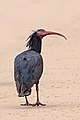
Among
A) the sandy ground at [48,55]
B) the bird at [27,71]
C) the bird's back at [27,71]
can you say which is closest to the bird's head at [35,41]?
the bird at [27,71]

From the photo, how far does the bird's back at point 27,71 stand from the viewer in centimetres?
1349

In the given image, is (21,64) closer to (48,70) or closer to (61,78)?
(61,78)

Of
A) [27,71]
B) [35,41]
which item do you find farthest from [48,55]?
[27,71]

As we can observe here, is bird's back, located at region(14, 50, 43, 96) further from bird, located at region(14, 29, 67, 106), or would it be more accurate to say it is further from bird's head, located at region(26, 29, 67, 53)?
bird's head, located at region(26, 29, 67, 53)

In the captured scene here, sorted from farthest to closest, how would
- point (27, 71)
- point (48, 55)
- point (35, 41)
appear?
point (48, 55), point (35, 41), point (27, 71)

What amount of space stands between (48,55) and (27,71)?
1338cm

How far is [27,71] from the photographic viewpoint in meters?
13.6

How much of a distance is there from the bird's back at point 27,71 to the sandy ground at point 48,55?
420mm

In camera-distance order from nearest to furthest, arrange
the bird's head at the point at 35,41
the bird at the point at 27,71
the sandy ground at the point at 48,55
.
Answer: the sandy ground at the point at 48,55 < the bird at the point at 27,71 < the bird's head at the point at 35,41

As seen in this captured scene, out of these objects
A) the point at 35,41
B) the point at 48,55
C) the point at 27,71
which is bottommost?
the point at 27,71

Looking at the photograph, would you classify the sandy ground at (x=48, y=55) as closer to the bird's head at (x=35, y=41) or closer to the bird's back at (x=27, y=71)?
the bird's back at (x=27, y=71)

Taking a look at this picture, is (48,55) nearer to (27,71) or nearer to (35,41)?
(35,41)

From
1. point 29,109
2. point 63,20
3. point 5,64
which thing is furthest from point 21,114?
point 63,20

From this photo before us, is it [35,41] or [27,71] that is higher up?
[35,41]
